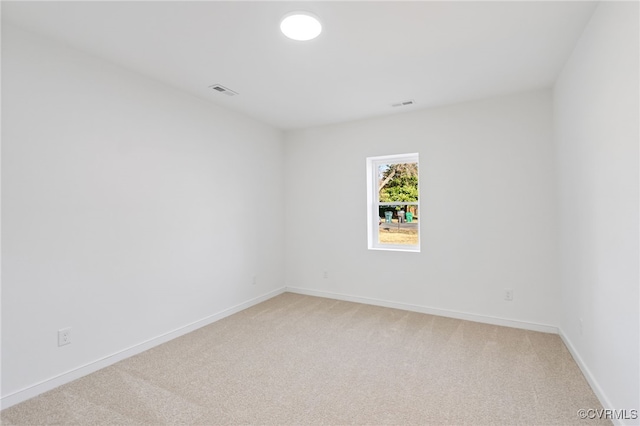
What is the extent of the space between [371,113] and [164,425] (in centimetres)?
361

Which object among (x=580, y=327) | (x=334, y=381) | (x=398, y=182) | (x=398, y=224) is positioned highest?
(x=398, y=182)

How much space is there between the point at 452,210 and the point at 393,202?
0.80m

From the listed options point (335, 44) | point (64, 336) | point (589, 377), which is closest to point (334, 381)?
point (589, 377)

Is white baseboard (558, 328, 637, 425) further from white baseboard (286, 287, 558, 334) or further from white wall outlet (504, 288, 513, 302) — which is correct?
white wall outlet (504, 288, 513, 302)

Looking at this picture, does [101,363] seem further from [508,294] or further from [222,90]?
[508,294]

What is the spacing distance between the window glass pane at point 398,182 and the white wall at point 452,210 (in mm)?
251

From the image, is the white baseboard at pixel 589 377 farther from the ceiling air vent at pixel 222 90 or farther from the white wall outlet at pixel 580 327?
the ceiling air vent at pixel 222 90

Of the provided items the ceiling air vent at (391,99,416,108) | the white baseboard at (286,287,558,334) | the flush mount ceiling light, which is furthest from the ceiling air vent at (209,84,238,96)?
the white baseboard at (286,287,558,334)

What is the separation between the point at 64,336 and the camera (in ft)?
7.39

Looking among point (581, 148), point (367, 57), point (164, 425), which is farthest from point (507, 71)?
point (164, 425)

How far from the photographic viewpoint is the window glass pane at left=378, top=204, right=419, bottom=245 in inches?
158

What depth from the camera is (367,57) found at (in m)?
2.46

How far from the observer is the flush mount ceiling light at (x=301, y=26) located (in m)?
1.92

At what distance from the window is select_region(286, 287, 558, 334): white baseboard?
72 centimetres
